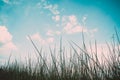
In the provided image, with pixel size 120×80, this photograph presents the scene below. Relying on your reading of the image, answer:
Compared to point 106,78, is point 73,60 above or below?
above

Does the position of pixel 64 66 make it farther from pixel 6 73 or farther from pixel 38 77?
pixel 6 73

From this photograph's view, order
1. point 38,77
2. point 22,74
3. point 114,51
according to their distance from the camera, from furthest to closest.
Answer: point 22,74 < point 38,77 < point 114,51

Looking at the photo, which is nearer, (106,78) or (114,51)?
(106,78)

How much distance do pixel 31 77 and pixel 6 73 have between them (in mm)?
1967

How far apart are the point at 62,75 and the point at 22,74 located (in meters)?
2.08

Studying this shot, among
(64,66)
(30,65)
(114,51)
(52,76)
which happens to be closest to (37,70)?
(30,65)

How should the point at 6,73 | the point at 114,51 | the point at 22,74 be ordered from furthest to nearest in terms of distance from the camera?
the point at 6,73 → the point at 22,74 → the point at 114,51

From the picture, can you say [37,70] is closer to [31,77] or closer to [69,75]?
[31,77]

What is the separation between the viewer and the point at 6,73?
605cm

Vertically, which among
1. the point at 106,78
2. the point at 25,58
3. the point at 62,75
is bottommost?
the point at 106,78

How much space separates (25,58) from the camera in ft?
14.5

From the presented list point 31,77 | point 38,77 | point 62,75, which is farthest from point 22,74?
point 62,75

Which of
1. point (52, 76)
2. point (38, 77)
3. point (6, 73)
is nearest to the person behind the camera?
point (52, 76)

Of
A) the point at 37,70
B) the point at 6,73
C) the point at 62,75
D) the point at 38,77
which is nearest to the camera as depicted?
the point at 62,75
